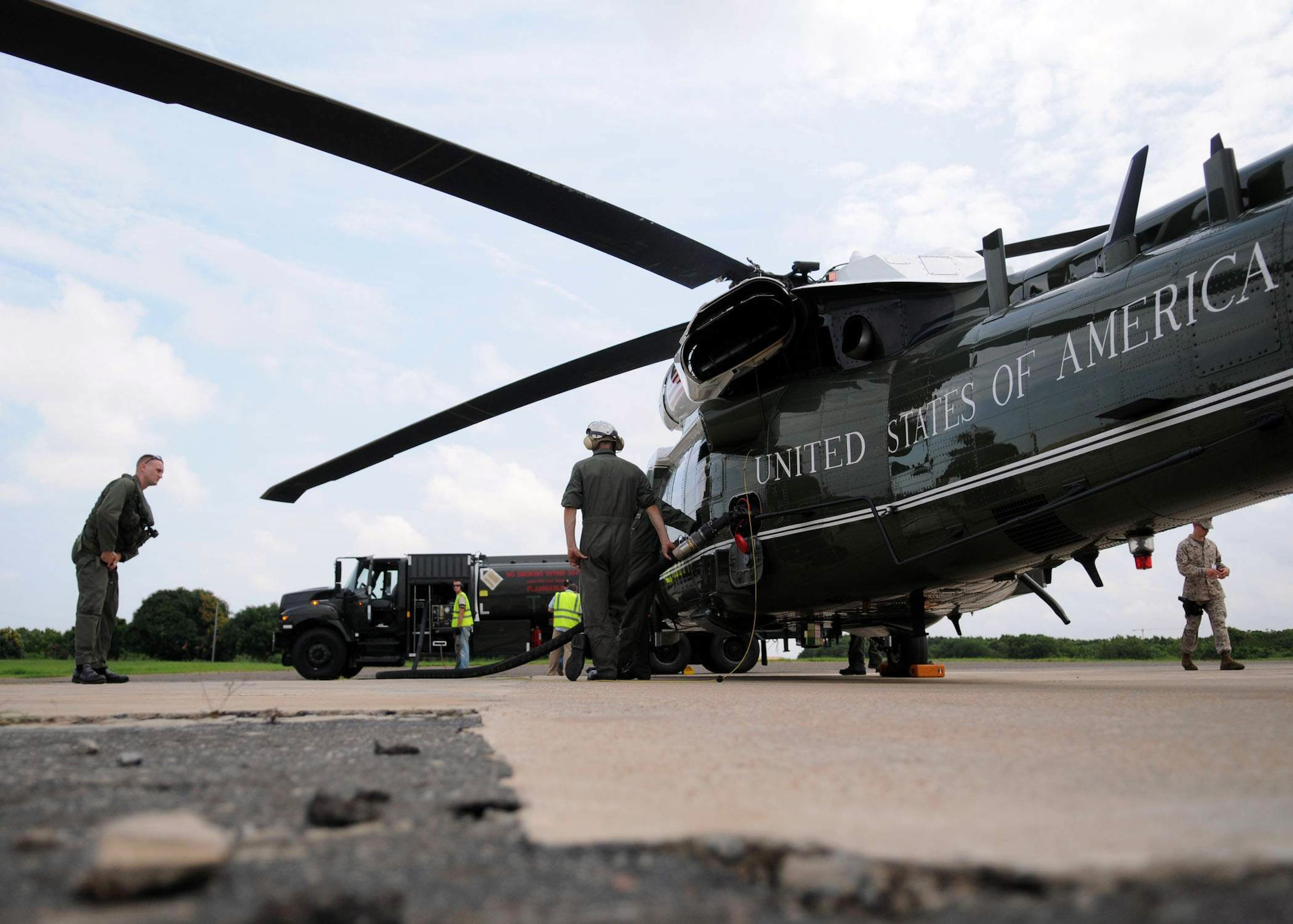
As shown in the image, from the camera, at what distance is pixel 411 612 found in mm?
19641

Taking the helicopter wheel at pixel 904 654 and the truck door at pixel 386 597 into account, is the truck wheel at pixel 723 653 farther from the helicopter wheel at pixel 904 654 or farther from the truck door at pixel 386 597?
the truck door at pixel 386 597

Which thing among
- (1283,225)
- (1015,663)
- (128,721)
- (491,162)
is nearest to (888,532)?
(1283,225)

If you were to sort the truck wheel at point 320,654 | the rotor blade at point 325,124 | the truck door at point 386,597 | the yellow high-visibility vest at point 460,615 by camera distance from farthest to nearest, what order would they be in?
1. the truck door at point 386,597
2. the truck wheel at point 320,654
3. the yellow high-visibility vest at point 460,615
4. the rotor blade at point 325,124

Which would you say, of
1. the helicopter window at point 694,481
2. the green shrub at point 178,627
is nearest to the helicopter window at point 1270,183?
the helicopter window at point 694,481

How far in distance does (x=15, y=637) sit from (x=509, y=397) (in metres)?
38.8

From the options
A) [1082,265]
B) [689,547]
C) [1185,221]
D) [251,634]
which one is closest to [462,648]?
[689,547]

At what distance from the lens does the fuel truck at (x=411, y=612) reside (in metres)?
17.7

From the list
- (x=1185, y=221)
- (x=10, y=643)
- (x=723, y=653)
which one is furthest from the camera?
(x=10, y=643)

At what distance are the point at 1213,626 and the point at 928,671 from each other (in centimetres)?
493

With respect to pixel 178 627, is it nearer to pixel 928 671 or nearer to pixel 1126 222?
pixel 928 671

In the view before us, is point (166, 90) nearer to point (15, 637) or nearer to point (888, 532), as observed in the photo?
point (888, 532)

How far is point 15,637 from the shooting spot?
125ft

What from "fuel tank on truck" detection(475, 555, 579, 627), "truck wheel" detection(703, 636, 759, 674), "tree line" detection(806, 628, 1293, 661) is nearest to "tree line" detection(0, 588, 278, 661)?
"fuel tank on truck" detection(475, 555, 579, 627)

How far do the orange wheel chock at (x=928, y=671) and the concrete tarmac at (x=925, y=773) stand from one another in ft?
8.83
